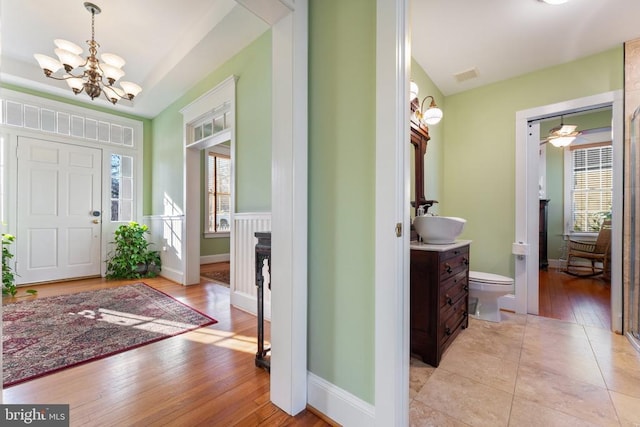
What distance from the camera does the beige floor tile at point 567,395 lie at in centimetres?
152

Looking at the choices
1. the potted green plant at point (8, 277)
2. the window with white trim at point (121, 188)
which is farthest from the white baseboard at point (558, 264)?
the potted green plant at point (8, 277)

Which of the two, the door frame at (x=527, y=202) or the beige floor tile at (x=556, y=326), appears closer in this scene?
the beige floor tile at (x=556, y=326)

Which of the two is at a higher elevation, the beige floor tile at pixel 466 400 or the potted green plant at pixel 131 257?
the potted green plant at pixel 131 257

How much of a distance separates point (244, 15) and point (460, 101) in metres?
2.57

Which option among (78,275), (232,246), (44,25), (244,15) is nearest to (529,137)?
(244,15)

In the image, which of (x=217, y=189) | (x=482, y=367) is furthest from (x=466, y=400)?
(x=217, y=189)

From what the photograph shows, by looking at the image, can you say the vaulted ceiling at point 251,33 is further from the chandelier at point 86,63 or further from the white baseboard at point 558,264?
the white baseboard at point 558,264

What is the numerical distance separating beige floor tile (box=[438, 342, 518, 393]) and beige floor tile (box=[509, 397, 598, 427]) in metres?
0.14

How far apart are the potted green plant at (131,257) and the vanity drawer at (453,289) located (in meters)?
4.27

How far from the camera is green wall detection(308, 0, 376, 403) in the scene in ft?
4.44

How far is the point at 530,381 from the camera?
179 centimetres

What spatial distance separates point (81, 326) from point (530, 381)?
3444 millimetres

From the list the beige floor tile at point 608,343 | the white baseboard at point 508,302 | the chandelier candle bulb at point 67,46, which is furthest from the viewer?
the white baseboard at point 508,302

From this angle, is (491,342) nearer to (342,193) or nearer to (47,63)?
(342,193)
